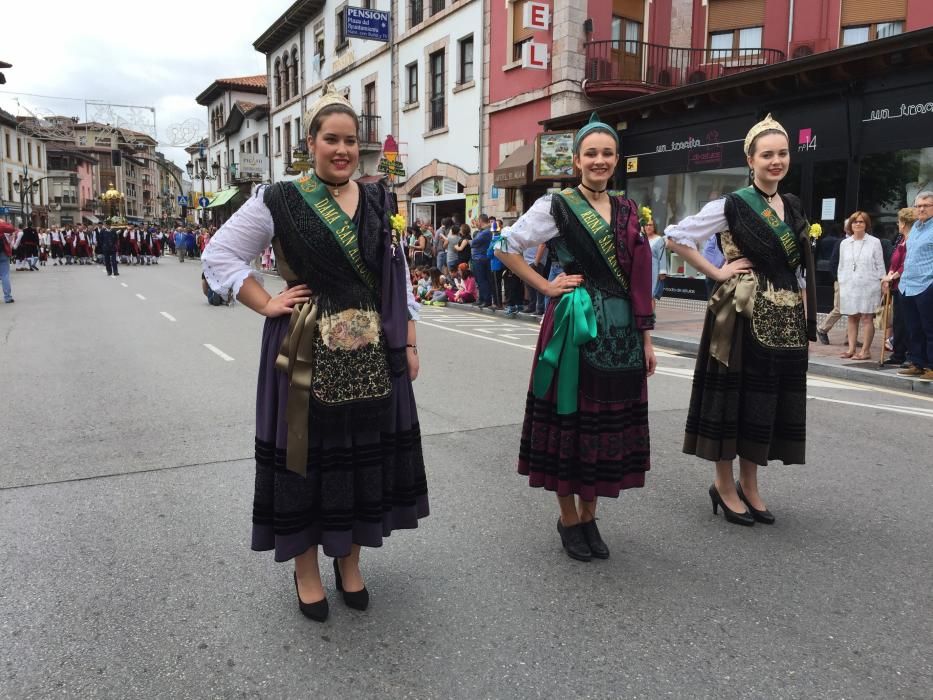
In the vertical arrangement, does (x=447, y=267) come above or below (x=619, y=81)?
below

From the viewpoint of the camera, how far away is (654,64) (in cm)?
1900

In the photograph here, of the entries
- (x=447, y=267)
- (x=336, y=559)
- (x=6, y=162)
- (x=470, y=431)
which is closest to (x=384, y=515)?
(x=336, y=559)

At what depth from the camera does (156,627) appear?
111 inches

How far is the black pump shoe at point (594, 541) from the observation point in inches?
136

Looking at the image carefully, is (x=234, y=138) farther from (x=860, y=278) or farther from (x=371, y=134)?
(x=860, y=278)

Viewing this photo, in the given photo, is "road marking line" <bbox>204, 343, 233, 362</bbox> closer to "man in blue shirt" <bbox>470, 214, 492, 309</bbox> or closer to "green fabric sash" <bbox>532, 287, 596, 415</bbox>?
"green fabric sash" <bbox>532, 287, 596, 415</bbox>

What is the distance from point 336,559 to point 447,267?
615 inches

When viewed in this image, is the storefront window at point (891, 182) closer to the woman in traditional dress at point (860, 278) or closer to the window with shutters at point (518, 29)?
the woman in traditional dress at point (860, 278)

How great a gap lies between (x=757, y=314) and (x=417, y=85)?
23.6 m

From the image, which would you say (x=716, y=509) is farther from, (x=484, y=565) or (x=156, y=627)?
(x=156, y=627)

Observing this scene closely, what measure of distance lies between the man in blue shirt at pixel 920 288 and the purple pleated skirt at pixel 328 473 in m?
6.68

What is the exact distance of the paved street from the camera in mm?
2510

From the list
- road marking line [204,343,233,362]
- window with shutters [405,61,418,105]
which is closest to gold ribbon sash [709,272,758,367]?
road marking line [204,343,233,362]

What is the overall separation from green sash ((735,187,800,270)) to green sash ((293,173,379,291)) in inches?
78.9
